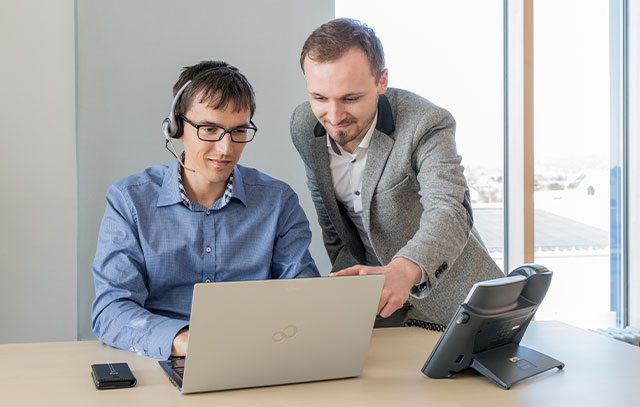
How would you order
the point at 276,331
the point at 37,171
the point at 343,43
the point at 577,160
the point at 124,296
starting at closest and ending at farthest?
1. the point at 276,331
2. the point at 124,296
3. the point at 343,43
4. the point at 37,171
5. the point at 577,160

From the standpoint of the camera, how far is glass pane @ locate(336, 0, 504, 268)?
10.2 feet

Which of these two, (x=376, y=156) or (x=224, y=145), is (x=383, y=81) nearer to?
(x=376, y=156)

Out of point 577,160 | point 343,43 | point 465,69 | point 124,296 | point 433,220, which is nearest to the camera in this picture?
point 124,296

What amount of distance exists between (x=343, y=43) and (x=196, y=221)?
66 cm

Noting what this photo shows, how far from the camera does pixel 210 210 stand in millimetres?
1693

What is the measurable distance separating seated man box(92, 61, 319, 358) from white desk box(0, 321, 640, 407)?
8.2 inches

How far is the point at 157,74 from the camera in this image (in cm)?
254

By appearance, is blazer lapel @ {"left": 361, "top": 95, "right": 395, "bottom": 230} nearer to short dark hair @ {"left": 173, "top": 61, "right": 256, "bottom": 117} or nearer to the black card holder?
short dark hair @ {"left": 173, "top": 61, "right": 256, "bottom": 117}

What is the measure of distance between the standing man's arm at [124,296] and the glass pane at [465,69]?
1.87 m

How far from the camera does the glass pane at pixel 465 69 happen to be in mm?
3109

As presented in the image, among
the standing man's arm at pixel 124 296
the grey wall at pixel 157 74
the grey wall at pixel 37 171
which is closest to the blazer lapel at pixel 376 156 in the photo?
the standing man's arm at pixel 124 296

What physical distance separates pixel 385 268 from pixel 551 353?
0.45m

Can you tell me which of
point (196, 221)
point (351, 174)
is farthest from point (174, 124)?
point (351, 174)

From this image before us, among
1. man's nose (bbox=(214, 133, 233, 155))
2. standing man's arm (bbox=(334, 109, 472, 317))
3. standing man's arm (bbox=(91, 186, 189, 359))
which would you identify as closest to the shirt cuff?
A: standing man's arm (bbox=(91, 186, 189, 359))
